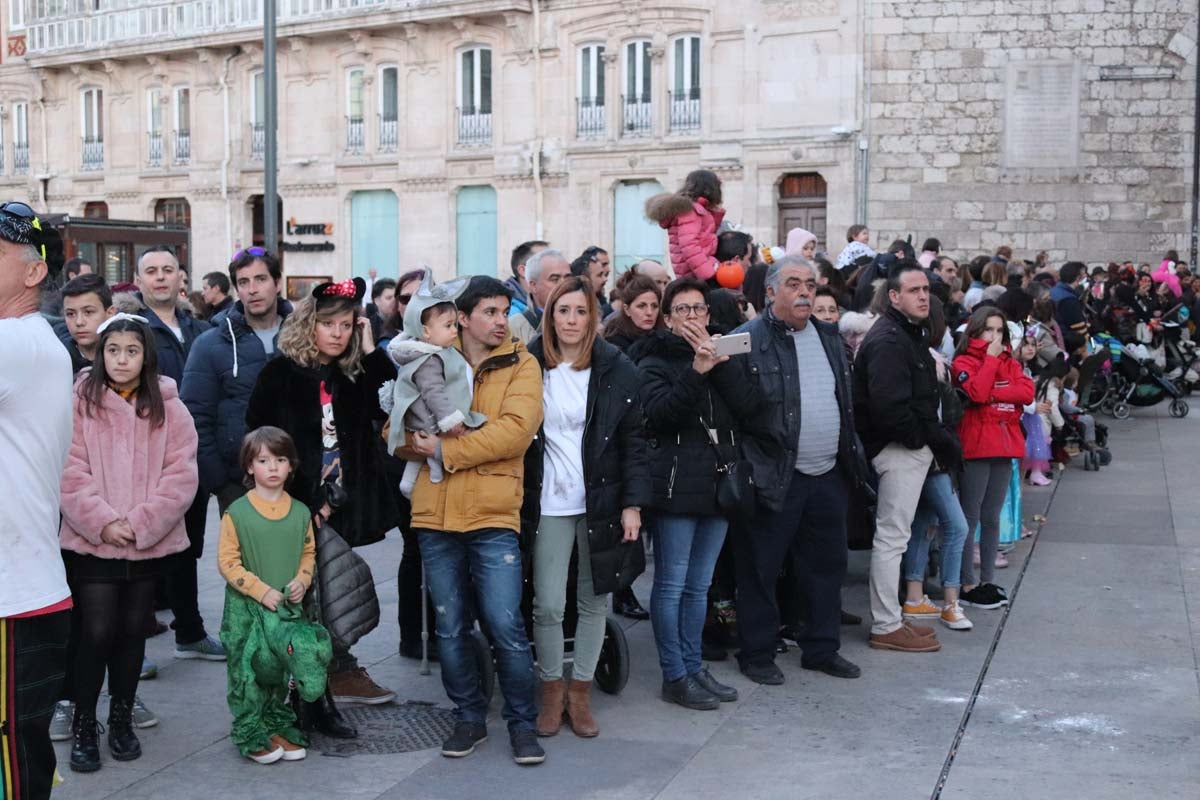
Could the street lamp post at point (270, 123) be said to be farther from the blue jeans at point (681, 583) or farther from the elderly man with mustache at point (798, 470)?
the blue jeans at point (681, 583)

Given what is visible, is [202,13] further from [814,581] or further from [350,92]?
[814,581]

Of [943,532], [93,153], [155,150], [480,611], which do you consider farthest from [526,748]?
[93,153]

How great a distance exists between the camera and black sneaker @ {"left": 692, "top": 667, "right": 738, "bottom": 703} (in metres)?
6.38

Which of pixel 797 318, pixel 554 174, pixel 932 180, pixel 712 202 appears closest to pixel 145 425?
pixel 797 318

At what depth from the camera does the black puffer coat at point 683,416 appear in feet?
20.4

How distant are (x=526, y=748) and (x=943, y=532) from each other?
3181mm

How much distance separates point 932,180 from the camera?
1027 inches

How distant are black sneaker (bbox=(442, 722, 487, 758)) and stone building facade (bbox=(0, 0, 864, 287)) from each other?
22.1 m

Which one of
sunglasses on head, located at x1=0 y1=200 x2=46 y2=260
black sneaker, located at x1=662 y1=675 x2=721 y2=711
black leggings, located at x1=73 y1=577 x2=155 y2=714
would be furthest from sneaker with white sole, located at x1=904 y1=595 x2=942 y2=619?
sunglasses on head, located at x1=0 y1=200 x2=46 y2=260

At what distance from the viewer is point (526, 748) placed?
557 centimetres

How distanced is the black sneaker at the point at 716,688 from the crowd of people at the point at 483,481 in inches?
0.4

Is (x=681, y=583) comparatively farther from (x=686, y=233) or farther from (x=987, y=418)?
(x=686, y=233)

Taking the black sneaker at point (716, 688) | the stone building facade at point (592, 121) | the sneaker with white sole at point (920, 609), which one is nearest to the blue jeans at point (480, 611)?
the black sneaker at point (716, 688)

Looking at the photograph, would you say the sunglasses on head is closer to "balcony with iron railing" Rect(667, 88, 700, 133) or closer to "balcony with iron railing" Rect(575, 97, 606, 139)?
"balcony with iron railing" Rect(667, 88, 700, 133)
